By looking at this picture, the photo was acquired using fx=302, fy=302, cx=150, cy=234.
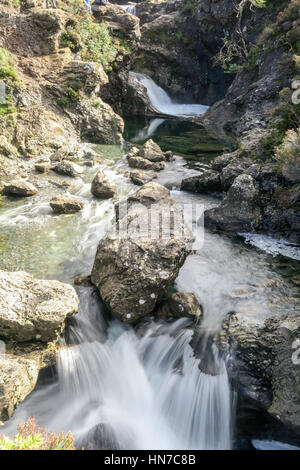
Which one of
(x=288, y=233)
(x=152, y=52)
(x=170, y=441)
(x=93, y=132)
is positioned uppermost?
(x=152, y=52)

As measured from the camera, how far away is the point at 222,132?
2286cm

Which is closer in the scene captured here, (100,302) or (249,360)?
(249,360)

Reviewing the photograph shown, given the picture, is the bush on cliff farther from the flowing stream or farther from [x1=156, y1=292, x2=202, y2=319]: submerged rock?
[x1=156, y1=292, x2=202, y2=319]: submerged rock

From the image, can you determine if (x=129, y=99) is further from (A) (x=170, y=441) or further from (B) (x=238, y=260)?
(A) (x=170, y=441)

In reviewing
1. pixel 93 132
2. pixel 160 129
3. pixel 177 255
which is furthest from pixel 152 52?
pixel 177 255

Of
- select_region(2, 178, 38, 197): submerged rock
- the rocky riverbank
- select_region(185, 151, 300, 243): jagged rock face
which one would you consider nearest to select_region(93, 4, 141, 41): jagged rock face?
the rocky riverbank

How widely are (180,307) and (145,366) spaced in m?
1.22

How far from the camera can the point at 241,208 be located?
8797 mm

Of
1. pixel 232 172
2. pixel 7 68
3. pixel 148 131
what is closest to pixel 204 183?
pixel 232 172

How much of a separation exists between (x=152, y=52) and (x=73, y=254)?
1304 inches

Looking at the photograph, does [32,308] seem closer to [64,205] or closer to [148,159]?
[64,205]

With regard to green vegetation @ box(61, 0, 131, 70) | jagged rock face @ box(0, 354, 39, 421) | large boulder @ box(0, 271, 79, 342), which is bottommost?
jagged rock face @ box(0, 354, 39, 421)

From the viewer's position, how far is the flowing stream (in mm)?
4570

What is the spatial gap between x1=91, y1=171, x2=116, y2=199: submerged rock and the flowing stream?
11.4 ft
